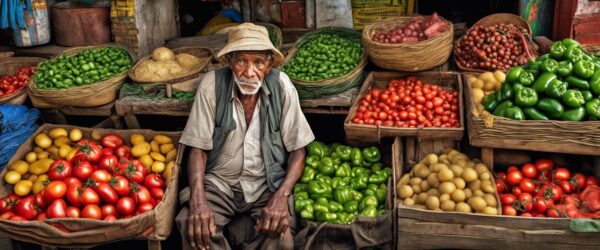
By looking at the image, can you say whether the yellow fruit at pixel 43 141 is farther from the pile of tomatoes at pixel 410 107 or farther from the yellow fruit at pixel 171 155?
the pile of tomatoes at pixel 410 107

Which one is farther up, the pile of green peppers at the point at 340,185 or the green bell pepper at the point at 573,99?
the green bell pepper at the point at 573,99

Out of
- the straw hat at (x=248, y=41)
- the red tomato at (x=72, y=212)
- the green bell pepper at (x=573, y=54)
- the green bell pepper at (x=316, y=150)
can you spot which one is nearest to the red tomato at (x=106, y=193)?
the red tomato at (x=72, y=212)

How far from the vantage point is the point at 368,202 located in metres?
3.78

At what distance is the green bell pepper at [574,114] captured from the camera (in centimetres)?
361

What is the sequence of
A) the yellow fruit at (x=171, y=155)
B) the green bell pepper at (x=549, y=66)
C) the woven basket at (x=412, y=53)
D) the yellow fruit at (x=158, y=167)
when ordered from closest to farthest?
the green bell pepper at (x=549, y=66) < the yellow fruit at (x=158, y=167) < the yellow fruit at (x=171, y=155) < the woven basket at (x=412, y=53)

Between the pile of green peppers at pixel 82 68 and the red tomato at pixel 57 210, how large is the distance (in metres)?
1.42

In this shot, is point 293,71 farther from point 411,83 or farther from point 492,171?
point 492,171

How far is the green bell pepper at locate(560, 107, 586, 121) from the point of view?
3613 mm

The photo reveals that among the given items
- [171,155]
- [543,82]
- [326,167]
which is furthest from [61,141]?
[543,82]

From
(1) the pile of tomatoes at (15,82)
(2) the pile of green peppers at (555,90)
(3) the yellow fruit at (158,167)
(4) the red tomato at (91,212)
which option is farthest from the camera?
(1) the pile of tomatoes at (15,82)

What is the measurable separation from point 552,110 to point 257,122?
1.98 m

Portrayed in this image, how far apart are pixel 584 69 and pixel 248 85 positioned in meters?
2.26

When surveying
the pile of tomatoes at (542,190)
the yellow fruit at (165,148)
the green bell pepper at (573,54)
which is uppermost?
the green bell pepper at (573,54)

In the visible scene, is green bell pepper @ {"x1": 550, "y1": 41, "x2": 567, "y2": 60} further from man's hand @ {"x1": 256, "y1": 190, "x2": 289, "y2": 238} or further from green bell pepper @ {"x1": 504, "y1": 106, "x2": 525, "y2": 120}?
man's hand @ {"x1": 256, "y1": 190, "x2": 289, "y2": 238}
